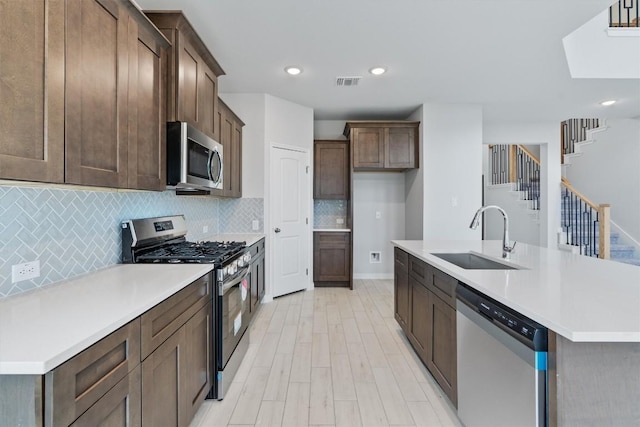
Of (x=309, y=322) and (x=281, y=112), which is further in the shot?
(x=281, y=112)

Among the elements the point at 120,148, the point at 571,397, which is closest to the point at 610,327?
the point at 571,397

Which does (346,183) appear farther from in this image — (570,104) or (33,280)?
(33,280)

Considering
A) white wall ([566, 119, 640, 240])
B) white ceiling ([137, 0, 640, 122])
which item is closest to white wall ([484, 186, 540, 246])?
white wall ([566, 119, 640, 240])

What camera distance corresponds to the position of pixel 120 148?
1512mm

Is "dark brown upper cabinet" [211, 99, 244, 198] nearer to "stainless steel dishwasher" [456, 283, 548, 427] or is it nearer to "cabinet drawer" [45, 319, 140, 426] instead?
"cabinet drawer" [45, 319, 140, 426]

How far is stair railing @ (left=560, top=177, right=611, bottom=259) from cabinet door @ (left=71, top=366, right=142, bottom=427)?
6.70 m

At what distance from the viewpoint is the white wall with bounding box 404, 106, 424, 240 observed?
4.52 m

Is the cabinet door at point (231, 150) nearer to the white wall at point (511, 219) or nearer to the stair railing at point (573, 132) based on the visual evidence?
the white wall at point (511, 219)

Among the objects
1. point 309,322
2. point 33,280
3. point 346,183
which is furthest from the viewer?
point 346,183

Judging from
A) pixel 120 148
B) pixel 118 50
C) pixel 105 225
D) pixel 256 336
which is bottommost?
pixel 256 336

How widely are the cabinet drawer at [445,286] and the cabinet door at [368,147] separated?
279cm

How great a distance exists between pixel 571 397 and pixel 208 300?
5.87 ft

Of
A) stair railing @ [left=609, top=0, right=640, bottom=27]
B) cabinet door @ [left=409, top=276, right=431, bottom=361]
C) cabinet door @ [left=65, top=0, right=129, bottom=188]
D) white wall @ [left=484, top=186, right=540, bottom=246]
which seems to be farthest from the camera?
white wall @ [left=484, top=186, right=540, bottom=246]

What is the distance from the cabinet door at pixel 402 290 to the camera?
2.81m
